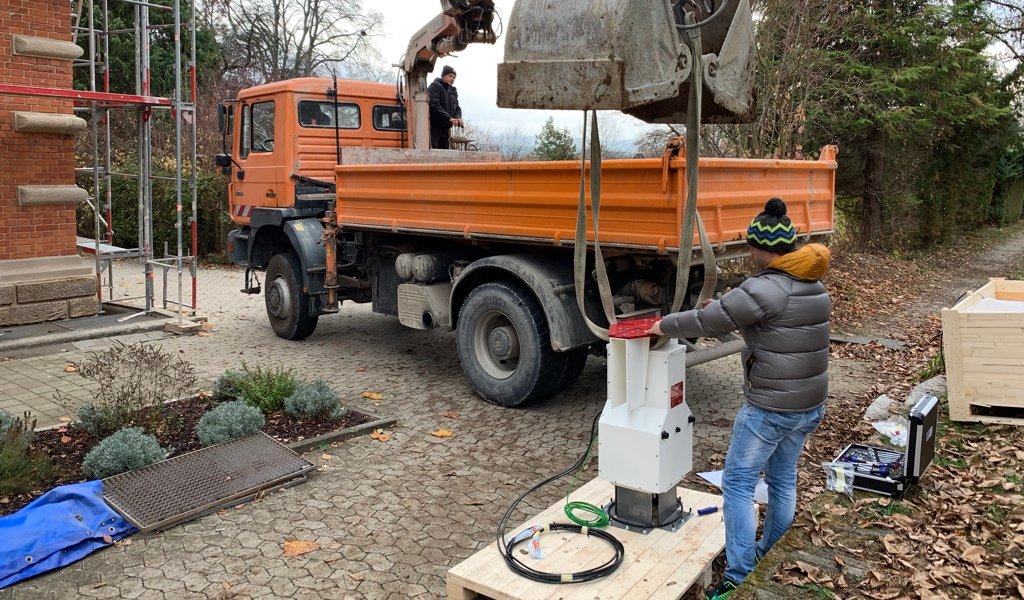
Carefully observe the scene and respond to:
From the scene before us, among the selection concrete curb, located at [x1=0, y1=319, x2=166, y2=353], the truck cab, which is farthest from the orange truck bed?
concrete curb, located at [x1=0, y1=319, x2=166, y2=353]

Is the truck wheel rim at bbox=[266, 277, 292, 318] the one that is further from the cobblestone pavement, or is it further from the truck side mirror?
the truck side mirror

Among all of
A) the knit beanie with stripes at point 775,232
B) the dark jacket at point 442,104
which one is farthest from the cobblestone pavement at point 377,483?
the dark jacket at point 442,104

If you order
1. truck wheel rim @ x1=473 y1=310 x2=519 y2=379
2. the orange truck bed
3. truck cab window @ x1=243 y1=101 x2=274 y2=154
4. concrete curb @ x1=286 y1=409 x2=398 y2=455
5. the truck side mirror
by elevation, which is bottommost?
concrete curb @ x1=286 y1=409 x2=398 y2=455

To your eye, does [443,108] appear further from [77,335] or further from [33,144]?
[77,335]

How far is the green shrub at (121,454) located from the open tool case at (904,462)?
424 centimetres

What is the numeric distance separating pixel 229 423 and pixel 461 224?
96.4 inches

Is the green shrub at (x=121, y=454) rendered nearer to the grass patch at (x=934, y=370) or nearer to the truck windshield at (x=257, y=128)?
the truck windshield at (x=257, y=128)

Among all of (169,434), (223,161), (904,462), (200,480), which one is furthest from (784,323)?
(223,161)

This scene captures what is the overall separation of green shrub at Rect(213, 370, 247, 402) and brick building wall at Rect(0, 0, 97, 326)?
4091mm

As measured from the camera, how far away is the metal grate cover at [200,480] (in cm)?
445

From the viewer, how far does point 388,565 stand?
4.04 metres

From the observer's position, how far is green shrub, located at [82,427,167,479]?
491 cm

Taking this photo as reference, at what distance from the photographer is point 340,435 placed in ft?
18.9

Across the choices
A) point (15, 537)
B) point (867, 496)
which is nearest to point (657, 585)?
point (867, 496)
